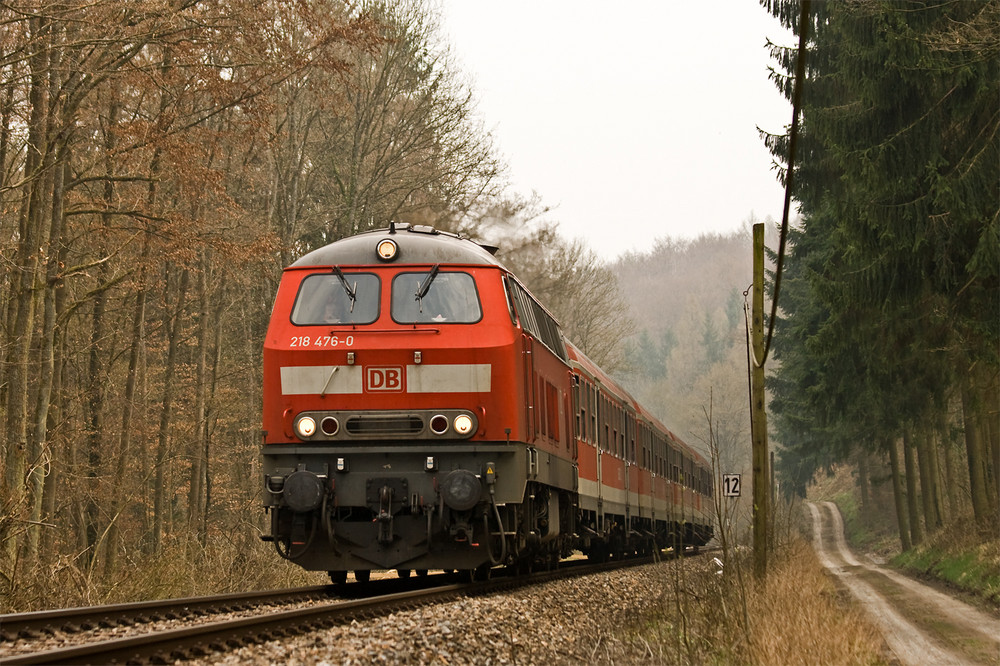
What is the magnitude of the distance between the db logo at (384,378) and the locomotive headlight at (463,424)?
0.67 m

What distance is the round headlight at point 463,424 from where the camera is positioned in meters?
10.7

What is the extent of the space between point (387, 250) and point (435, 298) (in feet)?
2.50

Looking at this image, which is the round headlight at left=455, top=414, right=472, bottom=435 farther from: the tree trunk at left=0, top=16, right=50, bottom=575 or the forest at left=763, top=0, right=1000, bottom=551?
the forest at left=763, top=0, right=1000, bottom=551

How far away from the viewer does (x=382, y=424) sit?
10.8 metres

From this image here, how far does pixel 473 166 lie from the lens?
2742 centimetres

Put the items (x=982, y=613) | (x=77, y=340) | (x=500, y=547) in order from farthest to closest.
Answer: (x=77, y=340) → (x=982, y=613) → (x=500, y=547)

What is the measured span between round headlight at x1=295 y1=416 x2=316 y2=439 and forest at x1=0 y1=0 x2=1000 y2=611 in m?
2.49

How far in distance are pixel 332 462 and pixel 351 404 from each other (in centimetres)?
61

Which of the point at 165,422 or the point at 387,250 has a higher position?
the point at 387,250

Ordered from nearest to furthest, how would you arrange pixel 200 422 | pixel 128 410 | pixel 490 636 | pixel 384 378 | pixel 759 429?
pixel 490 636 < pixel 384 378 < pixel 759 429 < pixel 128 410 < pixel 200 422

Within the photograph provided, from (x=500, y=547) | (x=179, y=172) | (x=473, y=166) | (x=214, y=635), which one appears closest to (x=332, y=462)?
(x=500, y=547)

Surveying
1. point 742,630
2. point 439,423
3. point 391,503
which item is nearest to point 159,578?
point 391,503

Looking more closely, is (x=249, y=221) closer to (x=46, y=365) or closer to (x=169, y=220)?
(x=169, y=220)

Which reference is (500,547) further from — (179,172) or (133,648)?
(179,172)
